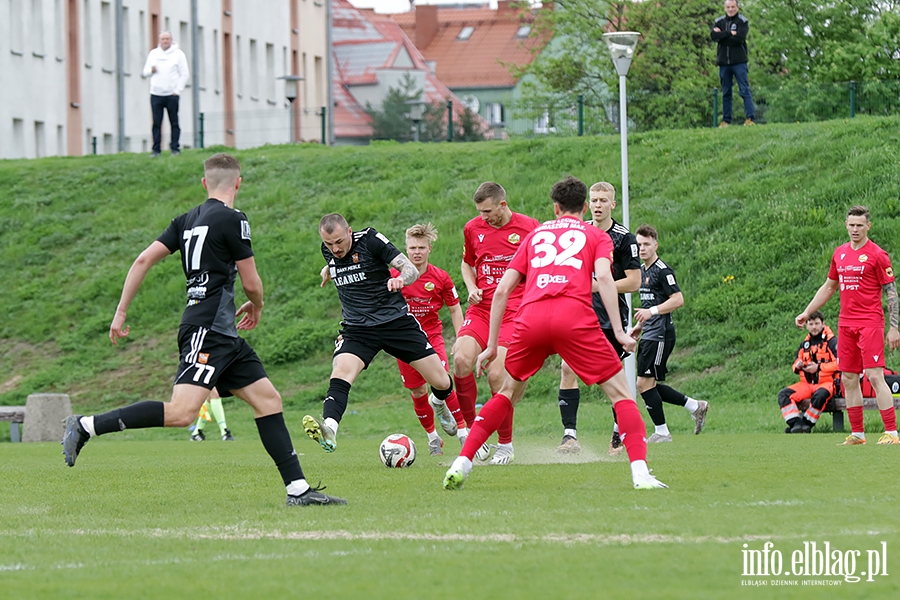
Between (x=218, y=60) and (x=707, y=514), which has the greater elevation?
(x=218, y=60)

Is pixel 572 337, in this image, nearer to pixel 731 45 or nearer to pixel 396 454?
pixel 396 454

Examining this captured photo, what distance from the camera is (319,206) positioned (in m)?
29.5

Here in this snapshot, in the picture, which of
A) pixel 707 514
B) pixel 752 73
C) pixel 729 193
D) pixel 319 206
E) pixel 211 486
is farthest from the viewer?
pixel 752 73

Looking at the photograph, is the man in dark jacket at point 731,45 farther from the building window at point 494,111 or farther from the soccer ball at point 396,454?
the building window at point 494,111

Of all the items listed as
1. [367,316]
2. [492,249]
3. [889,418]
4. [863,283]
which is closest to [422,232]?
[492,249]

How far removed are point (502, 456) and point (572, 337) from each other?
327 centimetres

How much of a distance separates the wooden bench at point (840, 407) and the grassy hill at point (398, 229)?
2925 mm

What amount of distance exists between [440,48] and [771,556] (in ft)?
305

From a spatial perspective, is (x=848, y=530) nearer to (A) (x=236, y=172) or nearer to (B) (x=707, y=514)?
(B) (x=707, y=514)

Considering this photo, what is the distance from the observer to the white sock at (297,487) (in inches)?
324

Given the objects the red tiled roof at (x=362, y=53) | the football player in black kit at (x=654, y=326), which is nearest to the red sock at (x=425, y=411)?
the football player in black kit at (x=654, y=326)

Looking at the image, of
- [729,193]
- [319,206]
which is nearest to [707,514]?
[729,193]

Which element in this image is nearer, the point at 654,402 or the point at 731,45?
the point at 654,402

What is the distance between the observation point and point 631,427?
8523mm
